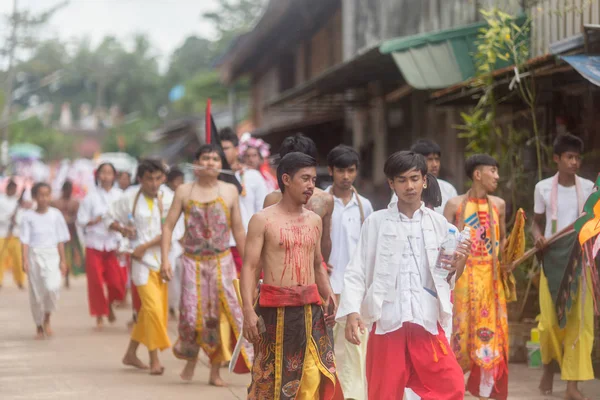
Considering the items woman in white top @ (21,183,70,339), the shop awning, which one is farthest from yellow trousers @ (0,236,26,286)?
the shop awning

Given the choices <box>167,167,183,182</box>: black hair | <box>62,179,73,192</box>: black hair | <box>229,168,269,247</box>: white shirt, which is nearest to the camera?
<box>229,168,269,247</box>: white shirt

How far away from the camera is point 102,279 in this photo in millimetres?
13344

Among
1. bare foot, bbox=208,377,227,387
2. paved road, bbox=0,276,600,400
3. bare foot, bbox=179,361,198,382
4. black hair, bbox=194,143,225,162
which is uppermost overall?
black hair, bbox=194,143,225,162

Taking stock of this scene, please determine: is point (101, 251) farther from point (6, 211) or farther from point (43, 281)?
point (6, 211)

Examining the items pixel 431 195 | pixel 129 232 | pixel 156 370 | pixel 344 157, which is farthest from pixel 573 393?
pixel 129 232

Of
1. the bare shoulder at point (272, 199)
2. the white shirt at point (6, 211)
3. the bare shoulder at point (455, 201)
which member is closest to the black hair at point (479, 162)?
the bare shoulder at point (455, 201)

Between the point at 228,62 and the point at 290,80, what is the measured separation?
1.75 meters

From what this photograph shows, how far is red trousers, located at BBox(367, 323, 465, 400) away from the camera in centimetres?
574

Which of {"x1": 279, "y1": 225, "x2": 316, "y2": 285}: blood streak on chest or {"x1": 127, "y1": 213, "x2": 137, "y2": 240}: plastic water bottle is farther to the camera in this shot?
{"x1": 127, "y1": 213, "x2": 137, "y2": 240}: plastic water bottle

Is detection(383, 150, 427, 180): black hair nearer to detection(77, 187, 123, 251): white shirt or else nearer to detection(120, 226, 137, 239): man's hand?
detection(120, 226, 137, 239): man's hand

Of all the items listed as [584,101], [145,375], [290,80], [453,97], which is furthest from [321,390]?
[290,80]

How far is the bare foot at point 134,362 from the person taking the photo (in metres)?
9.68

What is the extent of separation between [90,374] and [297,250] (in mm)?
3946

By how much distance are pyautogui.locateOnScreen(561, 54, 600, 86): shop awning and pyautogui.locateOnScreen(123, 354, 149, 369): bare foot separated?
4.58 m
